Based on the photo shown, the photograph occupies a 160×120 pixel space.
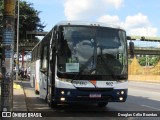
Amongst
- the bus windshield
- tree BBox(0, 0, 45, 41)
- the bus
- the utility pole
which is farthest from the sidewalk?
tree BBox(0, 0, 45, 41)

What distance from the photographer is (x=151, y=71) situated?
258ft

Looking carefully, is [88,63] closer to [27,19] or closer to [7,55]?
[7,55]

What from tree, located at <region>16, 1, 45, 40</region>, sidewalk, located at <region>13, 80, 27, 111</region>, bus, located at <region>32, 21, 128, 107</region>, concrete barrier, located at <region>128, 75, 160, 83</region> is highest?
tree, located at <region>16, 1, 45, 40</region>

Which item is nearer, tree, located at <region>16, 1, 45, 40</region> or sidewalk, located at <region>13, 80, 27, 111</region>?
sidewalk, located at <region>13, 80, 27, 111</region>

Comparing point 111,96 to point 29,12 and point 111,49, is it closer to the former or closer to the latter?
point 111,49

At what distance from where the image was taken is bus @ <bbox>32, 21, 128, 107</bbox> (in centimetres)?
1475

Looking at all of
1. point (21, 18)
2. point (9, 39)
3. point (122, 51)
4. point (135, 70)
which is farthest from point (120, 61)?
point (135, 70)

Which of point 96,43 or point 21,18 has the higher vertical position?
point 21,18

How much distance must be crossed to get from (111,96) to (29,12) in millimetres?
55813

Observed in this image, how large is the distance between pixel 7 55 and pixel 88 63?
18.3 feet

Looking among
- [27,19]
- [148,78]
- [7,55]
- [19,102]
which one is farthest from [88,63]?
[148,78]

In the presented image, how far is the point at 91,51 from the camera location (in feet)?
49.4

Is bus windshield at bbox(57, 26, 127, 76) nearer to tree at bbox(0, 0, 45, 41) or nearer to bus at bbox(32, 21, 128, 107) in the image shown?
bus at bbox(32, 21, 128, 107)

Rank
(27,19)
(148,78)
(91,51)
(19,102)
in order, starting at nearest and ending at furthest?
1. (91,51)
2. (19,102)
3. (27,19)
4. (148,78)
